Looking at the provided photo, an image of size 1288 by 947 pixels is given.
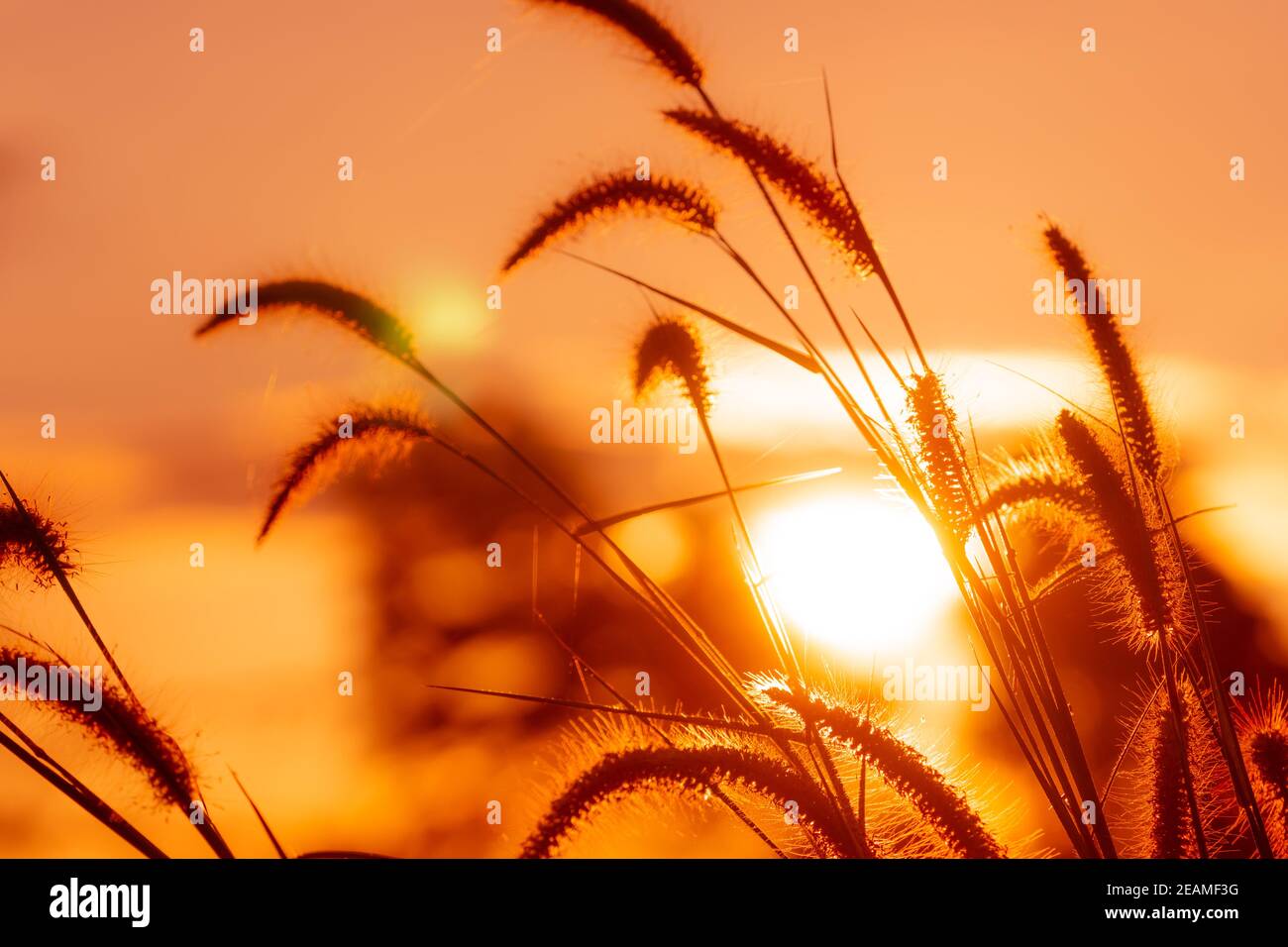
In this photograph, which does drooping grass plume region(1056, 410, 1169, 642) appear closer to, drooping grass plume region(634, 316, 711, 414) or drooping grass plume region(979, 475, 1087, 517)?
drooping grass plume region(979, 475, 1087, 517)

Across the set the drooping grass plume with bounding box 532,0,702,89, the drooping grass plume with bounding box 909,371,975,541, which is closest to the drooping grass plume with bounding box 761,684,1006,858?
the drooping grass plume with bounding box 909,371,975,541

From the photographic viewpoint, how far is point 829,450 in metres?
1.99

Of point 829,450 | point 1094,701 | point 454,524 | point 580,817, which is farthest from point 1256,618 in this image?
point 580,817

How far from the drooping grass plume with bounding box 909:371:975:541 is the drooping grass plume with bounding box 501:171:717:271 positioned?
46cm

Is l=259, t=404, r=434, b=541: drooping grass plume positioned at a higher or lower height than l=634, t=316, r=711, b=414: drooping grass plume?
lower

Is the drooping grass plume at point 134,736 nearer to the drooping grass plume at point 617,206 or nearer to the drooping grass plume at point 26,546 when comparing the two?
the drooping grass plume at point 26,546

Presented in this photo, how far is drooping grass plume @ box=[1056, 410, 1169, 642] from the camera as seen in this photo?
1.47 meters

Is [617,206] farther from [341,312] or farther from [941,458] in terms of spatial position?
[941,458]

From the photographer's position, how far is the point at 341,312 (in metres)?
1.59

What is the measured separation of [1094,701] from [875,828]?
673 centimetres

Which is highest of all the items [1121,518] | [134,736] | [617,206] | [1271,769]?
[617,206]

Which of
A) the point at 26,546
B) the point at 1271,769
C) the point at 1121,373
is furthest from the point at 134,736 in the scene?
the point at 1271,769

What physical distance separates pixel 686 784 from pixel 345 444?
78 centimetres

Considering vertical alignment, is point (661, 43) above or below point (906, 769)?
above
